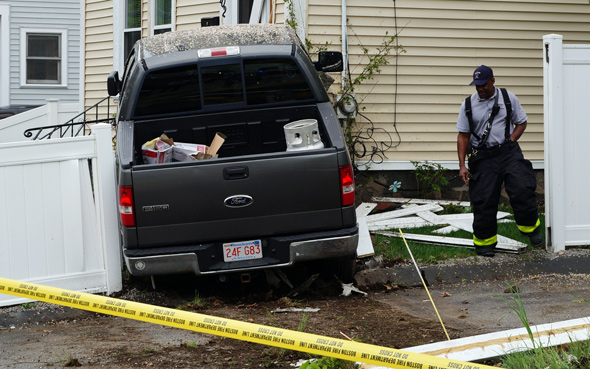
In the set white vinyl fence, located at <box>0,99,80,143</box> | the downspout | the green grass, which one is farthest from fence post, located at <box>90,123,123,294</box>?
white vinyl fence, located at <box>0,99,80,143</box>

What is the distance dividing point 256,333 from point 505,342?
1.48m

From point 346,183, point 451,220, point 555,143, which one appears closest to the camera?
point 346,183

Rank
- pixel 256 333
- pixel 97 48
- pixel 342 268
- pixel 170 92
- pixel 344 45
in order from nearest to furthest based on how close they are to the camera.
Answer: pixel 256 333, pixel 342 268, pixel 170 92, pixel 344 45, pixel 97 48

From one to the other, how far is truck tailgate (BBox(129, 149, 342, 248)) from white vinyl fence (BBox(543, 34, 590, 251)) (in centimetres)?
248

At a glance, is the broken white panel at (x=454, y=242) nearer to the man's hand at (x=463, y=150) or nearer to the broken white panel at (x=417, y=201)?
the man's hand at (x=463, y=150)

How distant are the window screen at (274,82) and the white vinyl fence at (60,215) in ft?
4.36

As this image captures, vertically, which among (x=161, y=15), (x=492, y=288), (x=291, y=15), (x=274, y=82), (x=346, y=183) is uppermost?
(x=161, y=15)

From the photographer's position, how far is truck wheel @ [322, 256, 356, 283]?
6.42 meters

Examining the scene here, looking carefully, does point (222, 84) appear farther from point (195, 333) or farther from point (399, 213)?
point (399, 213)

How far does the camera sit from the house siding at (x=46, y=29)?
71.1 feet

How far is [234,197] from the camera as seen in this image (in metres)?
5.77

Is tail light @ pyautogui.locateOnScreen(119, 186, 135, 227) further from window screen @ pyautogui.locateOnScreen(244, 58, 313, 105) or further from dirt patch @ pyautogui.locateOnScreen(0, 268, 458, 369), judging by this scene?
window screen @ pyautogui.locateOnScreen(244, 58, 313, 105)

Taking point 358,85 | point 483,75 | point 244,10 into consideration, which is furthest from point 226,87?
point 244,10

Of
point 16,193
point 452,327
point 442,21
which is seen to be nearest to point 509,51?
point 442,21
